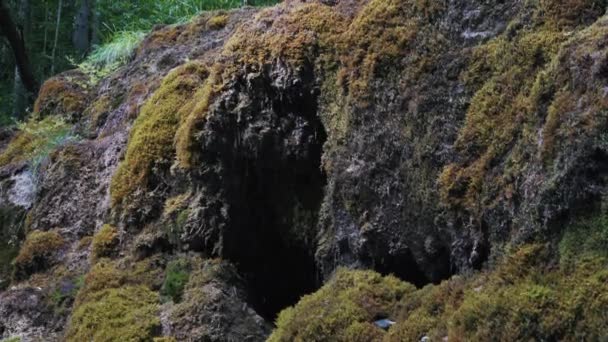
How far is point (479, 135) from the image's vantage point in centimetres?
405

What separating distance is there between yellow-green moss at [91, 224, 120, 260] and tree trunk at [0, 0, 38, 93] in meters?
6.00

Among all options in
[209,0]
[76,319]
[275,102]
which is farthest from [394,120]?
[209,0]

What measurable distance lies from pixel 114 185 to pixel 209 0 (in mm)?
6146

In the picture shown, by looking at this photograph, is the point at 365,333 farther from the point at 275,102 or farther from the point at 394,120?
the point at 275,102

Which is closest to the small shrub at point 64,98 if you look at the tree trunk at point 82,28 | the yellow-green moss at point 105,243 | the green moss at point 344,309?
the yellow-green moss at point 105,243

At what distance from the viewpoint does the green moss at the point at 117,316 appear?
4.98 meters

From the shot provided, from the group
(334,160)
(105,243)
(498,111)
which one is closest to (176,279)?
(105,243)

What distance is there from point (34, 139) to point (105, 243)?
9.43ft

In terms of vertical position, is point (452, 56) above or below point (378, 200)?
above

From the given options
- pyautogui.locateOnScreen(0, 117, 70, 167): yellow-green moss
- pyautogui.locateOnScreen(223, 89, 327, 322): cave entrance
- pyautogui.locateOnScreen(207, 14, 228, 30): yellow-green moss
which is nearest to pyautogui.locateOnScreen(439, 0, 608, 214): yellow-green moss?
pyautogui.locateOnScreen(223, 89, 327, 322): cave entrance

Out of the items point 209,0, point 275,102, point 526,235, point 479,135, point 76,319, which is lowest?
point 76,319

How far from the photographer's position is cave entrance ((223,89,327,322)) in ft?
17.9

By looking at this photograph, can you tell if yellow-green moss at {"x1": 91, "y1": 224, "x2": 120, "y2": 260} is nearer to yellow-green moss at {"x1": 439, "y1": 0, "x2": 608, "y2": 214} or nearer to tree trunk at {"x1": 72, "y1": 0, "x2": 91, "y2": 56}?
yellow-green moss at {"x1": 439, "y1": 0, "x2": 608, "y2": 214}

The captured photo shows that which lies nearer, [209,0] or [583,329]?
[583,329]
